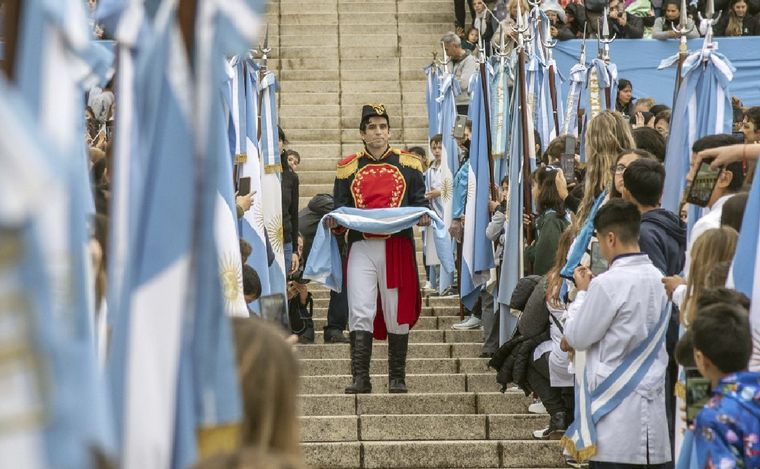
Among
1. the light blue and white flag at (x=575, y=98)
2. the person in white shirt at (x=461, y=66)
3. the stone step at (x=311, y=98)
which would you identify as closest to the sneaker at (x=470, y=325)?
the light blue and white flag at (x=575, y=98)

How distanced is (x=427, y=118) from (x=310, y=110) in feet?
5.73

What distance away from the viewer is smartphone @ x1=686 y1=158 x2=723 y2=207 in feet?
22.8

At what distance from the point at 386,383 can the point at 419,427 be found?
138 centimetres

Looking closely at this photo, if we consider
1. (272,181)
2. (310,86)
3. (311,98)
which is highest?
(310,86)

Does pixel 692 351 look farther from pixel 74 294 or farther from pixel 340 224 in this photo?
pixel 340 224

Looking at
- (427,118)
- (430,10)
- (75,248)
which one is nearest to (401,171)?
(75,248)

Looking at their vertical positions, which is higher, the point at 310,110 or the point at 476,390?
the point at 310,110

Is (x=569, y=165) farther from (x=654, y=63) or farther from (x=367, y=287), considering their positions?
(x=654, y=63)

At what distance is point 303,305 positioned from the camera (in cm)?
1409

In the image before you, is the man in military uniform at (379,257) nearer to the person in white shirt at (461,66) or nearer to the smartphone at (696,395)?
the smartphone at (696,395)

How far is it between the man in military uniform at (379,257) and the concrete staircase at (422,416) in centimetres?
35

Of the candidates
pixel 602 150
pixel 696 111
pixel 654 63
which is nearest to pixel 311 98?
pixel 654 63

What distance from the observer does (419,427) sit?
10.7 m

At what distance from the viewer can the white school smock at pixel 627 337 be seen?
7355mm
